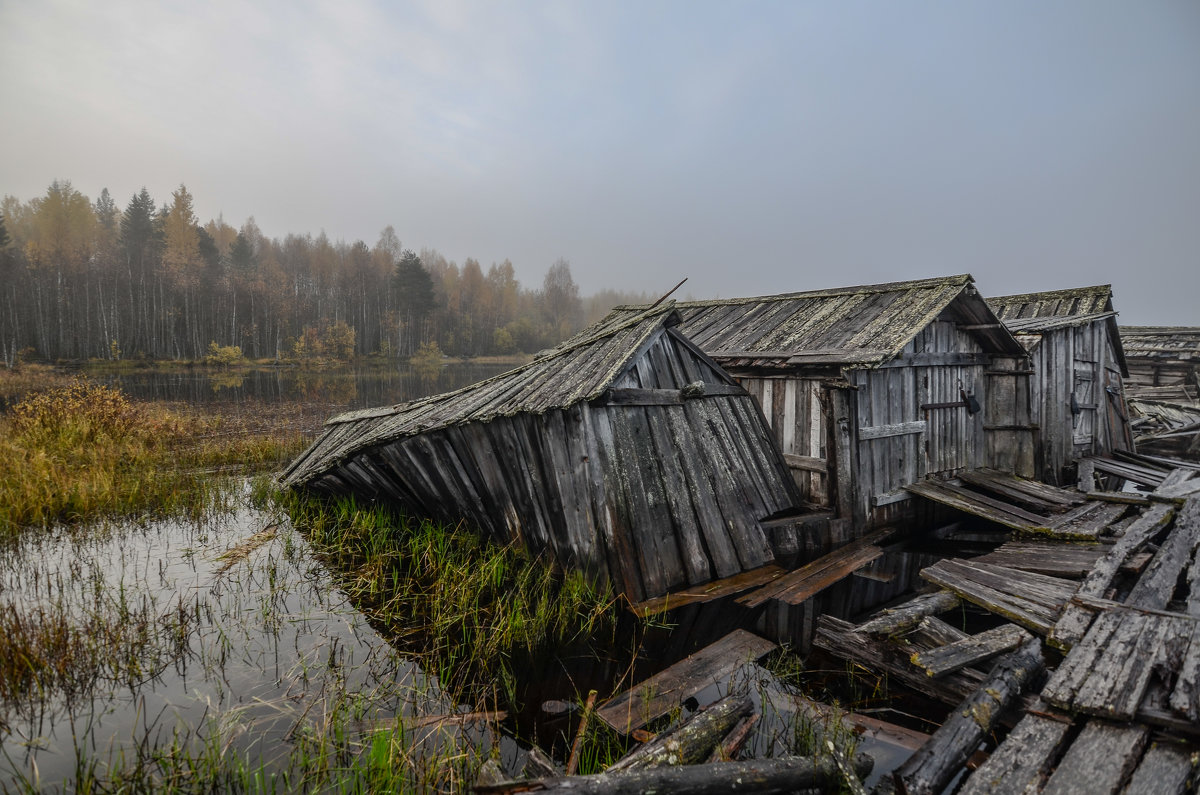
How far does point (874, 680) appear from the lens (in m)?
5.15

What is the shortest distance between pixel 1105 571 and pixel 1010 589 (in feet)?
3.67

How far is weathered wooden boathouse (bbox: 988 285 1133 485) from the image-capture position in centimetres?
1117

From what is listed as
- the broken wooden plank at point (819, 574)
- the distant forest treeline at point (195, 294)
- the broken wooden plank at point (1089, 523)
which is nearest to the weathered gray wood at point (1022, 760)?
the broken wooden plank at point (819, 574)

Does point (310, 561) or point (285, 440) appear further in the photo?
point (285, 440)

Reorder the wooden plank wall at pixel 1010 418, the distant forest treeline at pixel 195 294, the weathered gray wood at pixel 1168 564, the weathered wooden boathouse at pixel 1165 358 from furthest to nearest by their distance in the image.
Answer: the distant forest treeline at pixel 195 294
the weathered wooden boathouse at pixel 1165 358
the wooden plank wall at pixel 1010 418
the weathered gray wood at pixel 1168 564

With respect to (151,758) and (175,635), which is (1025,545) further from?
(175,635)

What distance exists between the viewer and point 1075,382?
12.2 metres

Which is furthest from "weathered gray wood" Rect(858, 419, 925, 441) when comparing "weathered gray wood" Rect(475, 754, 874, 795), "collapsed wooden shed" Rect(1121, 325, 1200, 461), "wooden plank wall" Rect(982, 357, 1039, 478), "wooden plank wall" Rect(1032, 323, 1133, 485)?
"collapsed wooden shed" Rect(1121, 325, 1200, 461)

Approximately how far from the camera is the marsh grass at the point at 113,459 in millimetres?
8438

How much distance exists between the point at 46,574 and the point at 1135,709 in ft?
33.0

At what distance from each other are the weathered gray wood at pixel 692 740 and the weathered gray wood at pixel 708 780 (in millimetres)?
270

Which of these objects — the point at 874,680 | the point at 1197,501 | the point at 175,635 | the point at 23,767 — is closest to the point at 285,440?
the point at 175,635

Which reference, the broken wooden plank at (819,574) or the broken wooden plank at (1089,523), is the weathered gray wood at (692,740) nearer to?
the broken wooden plank at (819,574)

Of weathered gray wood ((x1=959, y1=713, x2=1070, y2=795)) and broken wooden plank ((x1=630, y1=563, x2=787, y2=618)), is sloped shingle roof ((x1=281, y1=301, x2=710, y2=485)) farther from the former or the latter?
weathered gray wood ((x1=959, y1=713, x2=1070, y2=795))
